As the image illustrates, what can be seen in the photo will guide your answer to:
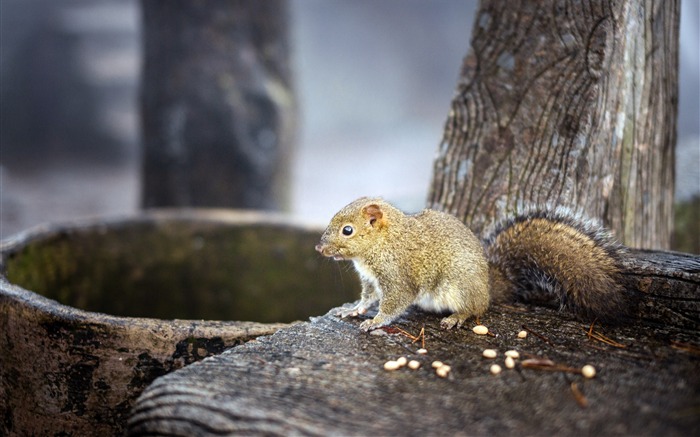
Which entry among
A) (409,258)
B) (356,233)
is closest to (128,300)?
(356,233)

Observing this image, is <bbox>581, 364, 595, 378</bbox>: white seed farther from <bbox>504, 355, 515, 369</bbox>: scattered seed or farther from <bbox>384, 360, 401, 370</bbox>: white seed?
<bbox>384, 360, 401, 370</bbox>: white seed

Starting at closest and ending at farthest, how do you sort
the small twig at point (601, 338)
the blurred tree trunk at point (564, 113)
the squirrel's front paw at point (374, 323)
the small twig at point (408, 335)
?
the small twig at point (601, 338)
the small twig at point (408, 335)
the squirrel's front paw at point (374, 323)
the blurred tree trunk at point (564, 113)

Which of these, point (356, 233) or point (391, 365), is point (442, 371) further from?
point (356, 233)

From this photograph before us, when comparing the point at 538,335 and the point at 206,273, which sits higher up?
the point at 538,335

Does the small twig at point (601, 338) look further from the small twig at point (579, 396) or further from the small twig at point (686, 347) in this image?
the small twig at point (579, 396)

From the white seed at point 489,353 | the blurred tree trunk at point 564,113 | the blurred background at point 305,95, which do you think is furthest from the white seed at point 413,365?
the blurred background at point 305,95

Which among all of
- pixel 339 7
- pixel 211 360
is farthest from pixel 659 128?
pixel 339 7

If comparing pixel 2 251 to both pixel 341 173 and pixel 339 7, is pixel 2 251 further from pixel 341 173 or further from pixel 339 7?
pixel 339 7
